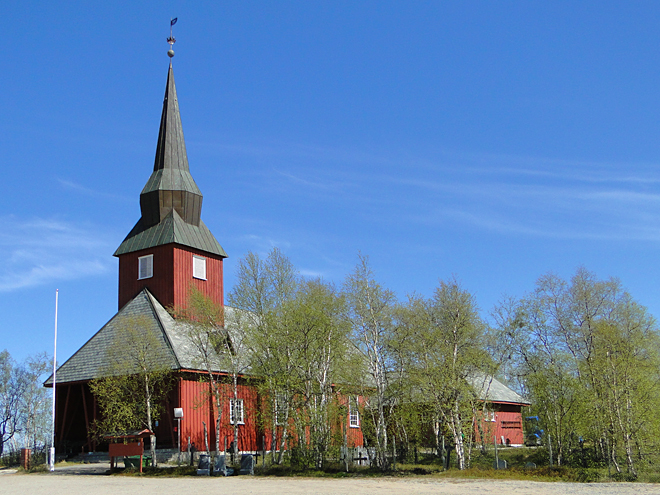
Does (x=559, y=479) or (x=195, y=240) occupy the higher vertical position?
(x=195, y=240)

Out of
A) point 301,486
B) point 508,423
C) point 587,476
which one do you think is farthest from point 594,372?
point 508,423

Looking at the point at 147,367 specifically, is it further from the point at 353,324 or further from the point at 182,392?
the point at 353,324

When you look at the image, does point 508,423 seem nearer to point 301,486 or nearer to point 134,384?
point 134,384

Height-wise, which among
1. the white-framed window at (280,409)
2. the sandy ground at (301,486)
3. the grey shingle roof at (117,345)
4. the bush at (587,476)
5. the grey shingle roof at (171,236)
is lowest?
the bush at (587,476)

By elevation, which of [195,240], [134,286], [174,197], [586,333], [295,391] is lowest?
[295,391]

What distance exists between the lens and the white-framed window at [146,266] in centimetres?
3797

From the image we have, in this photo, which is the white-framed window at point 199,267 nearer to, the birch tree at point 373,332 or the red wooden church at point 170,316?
the red wooden church at point 170,316

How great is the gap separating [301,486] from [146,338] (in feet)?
40.4

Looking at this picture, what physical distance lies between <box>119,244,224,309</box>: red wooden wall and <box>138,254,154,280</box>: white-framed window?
0.65ft

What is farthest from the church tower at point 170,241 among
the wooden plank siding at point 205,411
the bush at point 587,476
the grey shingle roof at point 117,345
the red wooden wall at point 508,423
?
the bush at point 587,476

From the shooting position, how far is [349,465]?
25656 mm

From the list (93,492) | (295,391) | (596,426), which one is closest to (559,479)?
(596,426)

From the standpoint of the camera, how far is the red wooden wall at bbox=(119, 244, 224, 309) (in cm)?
3691

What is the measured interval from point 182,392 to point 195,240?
10548 millimetres
